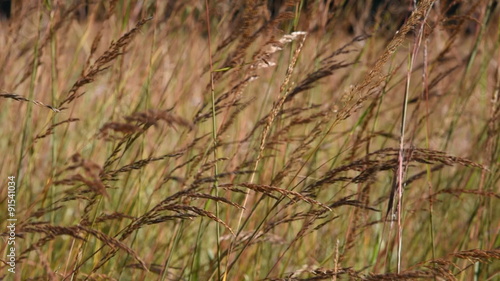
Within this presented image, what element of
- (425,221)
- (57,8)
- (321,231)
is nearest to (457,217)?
(425,221)

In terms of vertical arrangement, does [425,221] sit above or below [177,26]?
below

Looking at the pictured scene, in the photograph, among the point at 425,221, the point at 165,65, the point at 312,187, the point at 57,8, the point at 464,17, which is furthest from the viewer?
the point at 165,65

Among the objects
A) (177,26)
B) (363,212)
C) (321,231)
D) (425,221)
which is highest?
(177,26)

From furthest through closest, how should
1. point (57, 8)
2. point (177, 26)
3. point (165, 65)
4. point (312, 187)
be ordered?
point (165, 65)
point (177, 26)
point (57, 8)
point (312, 187)

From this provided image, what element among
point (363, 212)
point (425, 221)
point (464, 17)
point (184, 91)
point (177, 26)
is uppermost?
point (464, 17)

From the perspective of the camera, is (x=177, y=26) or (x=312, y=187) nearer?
(x=312, y=187)

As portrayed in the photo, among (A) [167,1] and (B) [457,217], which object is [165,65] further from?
(B) [457,217]

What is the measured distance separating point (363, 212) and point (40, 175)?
1.54m

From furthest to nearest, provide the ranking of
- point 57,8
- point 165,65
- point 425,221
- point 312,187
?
point 165,65 → point 425,221 → point 57,8 → point 312,187

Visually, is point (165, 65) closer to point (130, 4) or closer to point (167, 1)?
point (167, 1)

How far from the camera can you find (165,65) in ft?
9.30

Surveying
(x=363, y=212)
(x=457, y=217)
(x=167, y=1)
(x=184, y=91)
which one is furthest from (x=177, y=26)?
(x=457, y=217)

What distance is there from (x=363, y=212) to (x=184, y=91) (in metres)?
0.85

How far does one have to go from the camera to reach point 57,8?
6.81 ft
